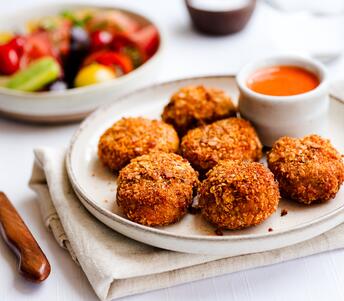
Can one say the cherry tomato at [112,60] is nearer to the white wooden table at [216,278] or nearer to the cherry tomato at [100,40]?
the cherry tomato at [100,40]

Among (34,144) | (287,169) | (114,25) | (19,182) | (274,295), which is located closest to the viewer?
(274,295)

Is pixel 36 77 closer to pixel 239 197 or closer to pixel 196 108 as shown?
pixel 196 108

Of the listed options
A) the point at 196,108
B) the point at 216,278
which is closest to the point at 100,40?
the point at 196,108

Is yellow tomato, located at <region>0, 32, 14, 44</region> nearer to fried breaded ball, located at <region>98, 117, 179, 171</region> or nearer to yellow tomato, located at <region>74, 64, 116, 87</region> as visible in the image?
yellow tomato, located at <region>74, 64, 116, 87</region>

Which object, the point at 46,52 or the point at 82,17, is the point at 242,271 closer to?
the point at 46,52

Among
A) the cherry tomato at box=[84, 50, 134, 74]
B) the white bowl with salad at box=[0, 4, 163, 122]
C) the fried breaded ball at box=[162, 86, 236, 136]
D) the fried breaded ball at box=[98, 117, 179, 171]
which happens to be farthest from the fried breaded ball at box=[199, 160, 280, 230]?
the cherry tomato at box=[84, 50, 134, 74]

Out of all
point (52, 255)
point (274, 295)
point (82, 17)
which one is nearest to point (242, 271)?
point (274, 295)

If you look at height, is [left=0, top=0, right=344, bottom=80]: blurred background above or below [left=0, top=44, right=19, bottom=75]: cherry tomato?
below

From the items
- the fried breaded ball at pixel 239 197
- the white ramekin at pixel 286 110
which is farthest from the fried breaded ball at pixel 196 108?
the fried breaded ball at pixel 239 197
